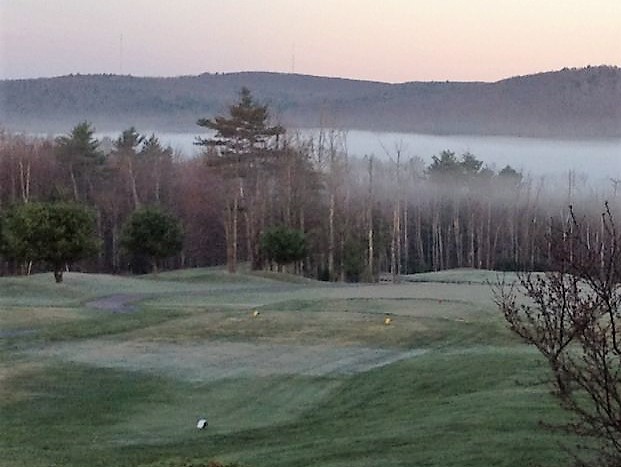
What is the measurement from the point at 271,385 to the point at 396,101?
97.0 meters

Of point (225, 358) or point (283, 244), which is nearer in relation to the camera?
point (225, 358)

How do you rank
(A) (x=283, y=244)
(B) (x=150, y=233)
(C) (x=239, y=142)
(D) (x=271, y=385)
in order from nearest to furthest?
1. (D) (x=271, y=385)
2. (B) (x=150, y=233)
3. (A) (x=283, y=244)
4. (C) (x=239, y=142)

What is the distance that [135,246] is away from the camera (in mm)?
46094

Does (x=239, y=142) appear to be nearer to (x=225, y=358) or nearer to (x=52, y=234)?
(x=52, y=234)

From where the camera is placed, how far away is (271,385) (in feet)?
56.6

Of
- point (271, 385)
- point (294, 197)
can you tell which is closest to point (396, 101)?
point (294, 197)

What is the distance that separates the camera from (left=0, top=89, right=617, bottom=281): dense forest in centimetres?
5606

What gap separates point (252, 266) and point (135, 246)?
387 inches

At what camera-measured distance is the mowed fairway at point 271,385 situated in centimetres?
1111

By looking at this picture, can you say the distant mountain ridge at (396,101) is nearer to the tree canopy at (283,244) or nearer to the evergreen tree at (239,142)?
the evergreen tree at (239,142)

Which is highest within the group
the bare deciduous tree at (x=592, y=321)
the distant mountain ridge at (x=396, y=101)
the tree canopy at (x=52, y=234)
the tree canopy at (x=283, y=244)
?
the distant mountain ridge at (x=396, y=101)

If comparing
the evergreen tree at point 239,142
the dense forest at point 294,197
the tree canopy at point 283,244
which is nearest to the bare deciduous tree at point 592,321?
the tree canopy at point 283,244

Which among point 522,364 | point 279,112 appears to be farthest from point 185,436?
point 279,112

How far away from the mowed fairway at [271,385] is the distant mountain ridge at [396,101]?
2858 inches
